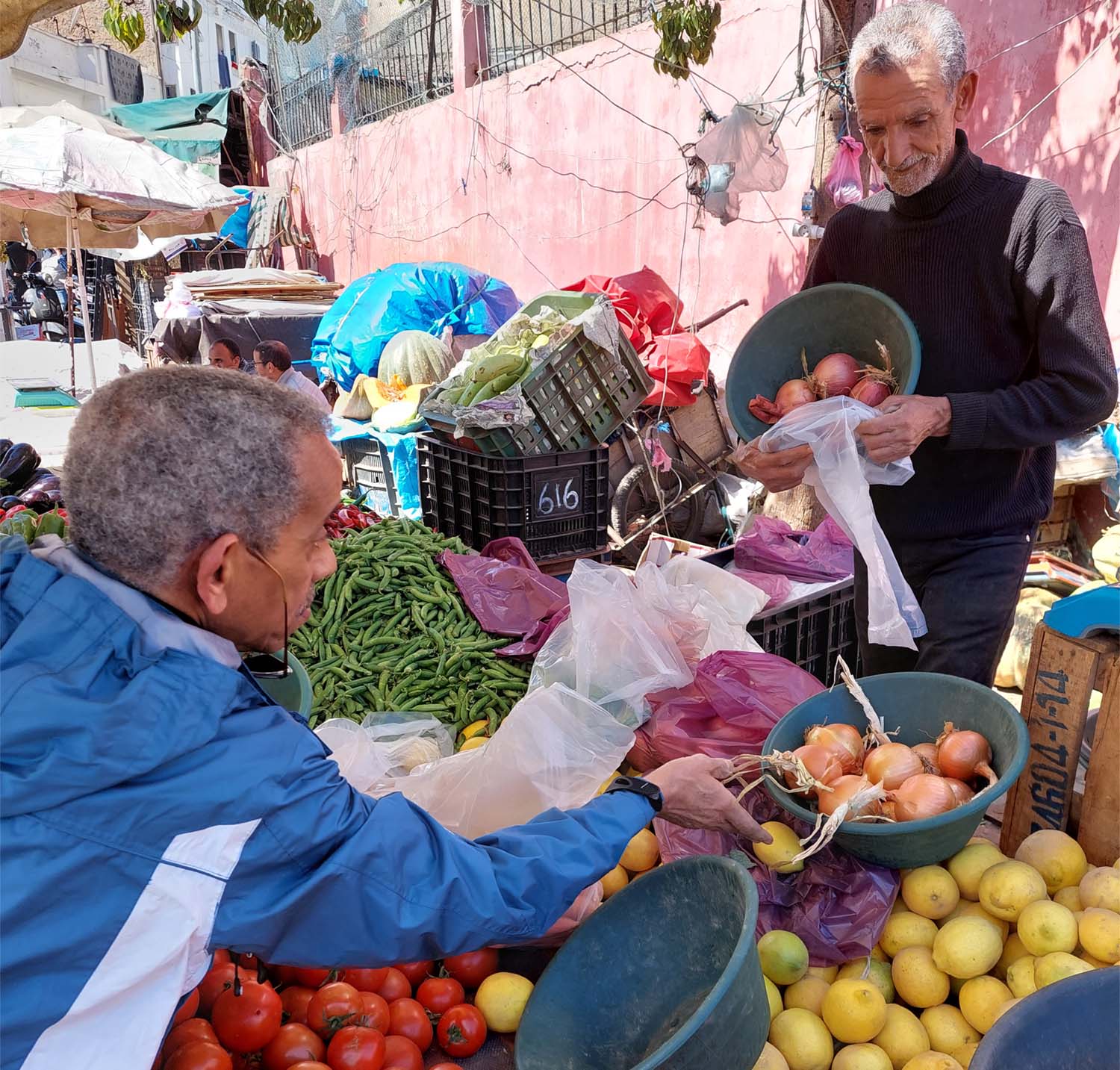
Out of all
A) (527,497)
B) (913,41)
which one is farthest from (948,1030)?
(527,497)

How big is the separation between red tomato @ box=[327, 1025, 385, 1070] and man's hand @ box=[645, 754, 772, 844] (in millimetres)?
657

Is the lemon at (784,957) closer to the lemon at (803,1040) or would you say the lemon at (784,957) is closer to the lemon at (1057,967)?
the lemon at (803,1040)

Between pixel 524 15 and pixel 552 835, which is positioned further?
pixel 524 15

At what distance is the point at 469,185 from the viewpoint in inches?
442

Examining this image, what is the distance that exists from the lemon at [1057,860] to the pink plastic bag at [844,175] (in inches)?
145

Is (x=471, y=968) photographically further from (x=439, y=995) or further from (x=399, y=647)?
(x=399, y=647)

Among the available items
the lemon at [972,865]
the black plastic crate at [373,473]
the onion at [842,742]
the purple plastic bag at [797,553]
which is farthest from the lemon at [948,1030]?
the black plastic crate at [373,473]

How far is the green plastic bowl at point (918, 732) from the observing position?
5.39 feet

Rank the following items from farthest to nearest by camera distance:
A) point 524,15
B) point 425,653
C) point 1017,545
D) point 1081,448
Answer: point 524,15
point 1081,448
point 425,653
point 1017,545

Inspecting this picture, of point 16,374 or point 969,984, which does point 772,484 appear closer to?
point 969,984

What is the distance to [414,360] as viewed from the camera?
785 centimetres

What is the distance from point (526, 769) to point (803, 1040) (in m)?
0.79

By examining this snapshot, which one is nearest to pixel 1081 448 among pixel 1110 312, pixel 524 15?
pixel 1110 312

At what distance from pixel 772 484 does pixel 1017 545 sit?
0.64m
